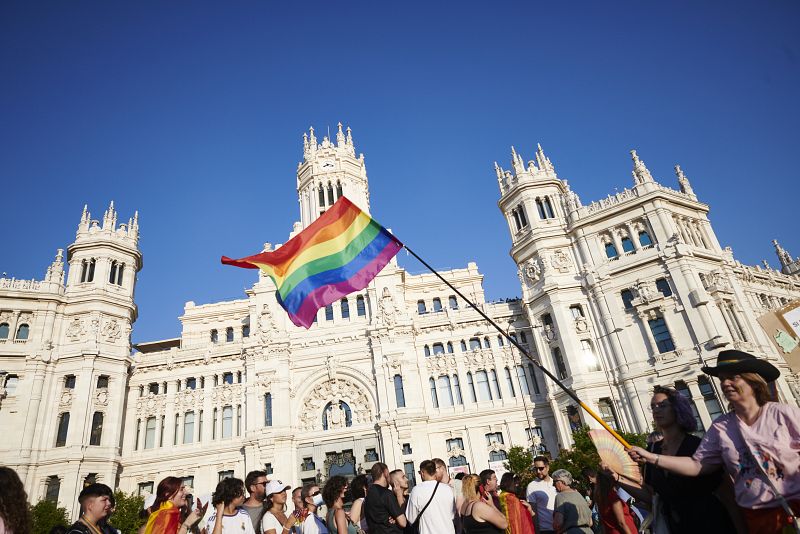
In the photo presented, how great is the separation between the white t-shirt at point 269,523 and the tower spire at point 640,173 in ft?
124

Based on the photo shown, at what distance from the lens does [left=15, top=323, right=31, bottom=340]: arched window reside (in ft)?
120

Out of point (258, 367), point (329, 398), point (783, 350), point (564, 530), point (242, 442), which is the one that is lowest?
point (564, 530)

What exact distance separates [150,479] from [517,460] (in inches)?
1056

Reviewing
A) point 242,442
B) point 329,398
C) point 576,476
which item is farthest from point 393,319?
point 576,476

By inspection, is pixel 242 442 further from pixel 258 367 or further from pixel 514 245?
pixel 514 245

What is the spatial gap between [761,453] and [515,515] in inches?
197

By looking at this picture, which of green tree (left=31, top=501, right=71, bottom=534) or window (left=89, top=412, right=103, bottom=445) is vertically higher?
window (left=89, top=412, right=103, bottom=445)

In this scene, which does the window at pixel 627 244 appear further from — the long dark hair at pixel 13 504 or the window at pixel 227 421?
the long dark hair at pixel 13 504

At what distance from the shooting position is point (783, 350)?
34.8 ft

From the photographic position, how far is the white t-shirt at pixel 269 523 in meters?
8.32

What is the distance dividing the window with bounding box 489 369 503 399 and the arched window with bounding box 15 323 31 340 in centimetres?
3492

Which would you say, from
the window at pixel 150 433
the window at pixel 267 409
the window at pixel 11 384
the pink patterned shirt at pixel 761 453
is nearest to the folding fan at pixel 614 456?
the pink patterned shirt at pixel 761 453

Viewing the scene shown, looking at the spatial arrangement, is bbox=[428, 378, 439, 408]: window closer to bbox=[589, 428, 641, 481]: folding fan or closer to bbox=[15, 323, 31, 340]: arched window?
bbox=[15, 323, 31, 340]: arched window

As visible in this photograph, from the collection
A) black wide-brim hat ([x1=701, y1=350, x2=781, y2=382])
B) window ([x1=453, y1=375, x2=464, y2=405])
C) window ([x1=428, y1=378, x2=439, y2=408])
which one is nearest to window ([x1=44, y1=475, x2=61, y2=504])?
window ([x1=428, y1=378, x2=439, y2=408])
